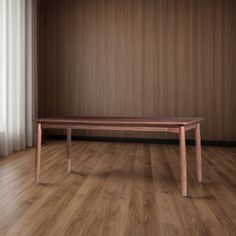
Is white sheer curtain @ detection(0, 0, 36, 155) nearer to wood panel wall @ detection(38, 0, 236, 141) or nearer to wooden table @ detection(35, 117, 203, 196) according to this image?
wood panel wall @ detection(38, 0, 236, 141)

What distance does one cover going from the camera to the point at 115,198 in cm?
160

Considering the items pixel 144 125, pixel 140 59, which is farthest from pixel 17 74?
pixel 144 125

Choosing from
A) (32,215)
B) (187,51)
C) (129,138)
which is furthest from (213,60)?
(32,215)

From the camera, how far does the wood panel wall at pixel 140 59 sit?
3742mm

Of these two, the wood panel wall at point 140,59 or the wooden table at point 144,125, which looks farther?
the wood panel wall at point 140,59

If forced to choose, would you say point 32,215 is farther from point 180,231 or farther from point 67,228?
point 180,231

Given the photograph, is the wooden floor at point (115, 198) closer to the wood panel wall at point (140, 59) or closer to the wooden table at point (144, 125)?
the wooden table at point (144, 125)

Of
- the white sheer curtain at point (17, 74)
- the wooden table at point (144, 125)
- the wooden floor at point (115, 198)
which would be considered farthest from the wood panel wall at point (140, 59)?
the wooden table at point (144, 125)

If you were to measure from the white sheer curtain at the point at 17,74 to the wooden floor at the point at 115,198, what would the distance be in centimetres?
53

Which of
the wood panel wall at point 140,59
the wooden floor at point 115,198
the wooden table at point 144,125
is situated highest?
the wood panel wall at point 140,59

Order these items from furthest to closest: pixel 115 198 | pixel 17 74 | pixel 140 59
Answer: pixel 140 59 < pixel 17 74 < pixel 115 198

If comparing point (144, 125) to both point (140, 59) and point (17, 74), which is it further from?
point (140, 59)

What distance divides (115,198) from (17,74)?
236 cm

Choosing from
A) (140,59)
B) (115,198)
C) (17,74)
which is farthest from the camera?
A: (140,59)
